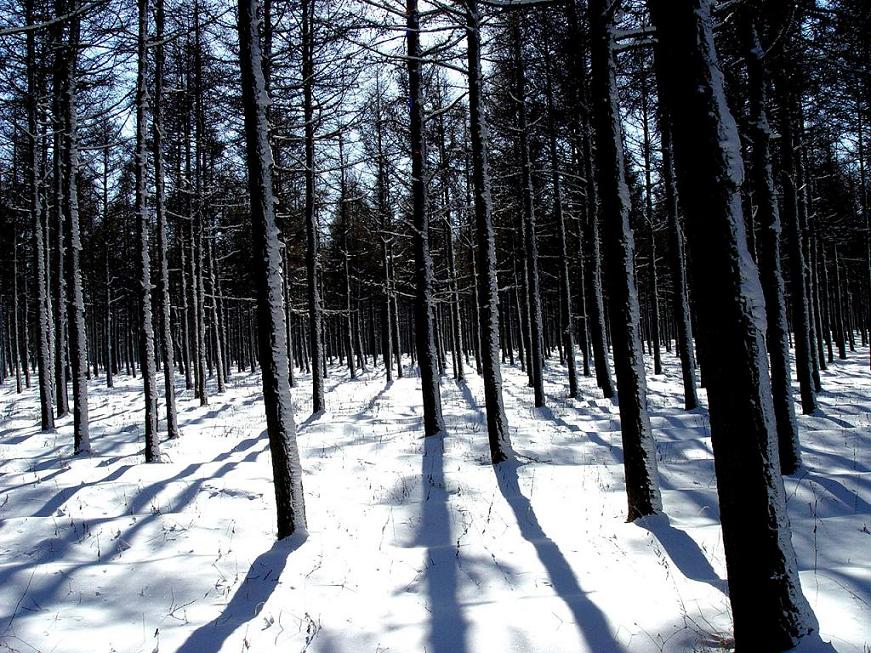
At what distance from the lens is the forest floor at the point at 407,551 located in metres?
3.74

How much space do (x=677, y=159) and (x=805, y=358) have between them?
10.2 metres

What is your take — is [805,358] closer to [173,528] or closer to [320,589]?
[320,589]

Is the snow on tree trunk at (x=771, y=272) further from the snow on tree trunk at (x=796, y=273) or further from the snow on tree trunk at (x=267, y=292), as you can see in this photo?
the snow on tree trunk at (x=267, y=292)

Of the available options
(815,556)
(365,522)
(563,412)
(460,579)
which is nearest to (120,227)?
(563,412)

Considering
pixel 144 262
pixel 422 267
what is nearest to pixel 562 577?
pixel 422 267

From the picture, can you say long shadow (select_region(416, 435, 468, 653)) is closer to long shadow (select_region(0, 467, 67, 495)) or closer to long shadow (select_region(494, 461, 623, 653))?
long shadow (select_region(494, 461, 623, 653))

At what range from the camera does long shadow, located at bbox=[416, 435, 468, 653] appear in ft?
12.1

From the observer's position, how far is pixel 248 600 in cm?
440

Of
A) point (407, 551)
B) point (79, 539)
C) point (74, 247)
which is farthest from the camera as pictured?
point (74, 247)

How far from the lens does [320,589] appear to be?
15.1 ft

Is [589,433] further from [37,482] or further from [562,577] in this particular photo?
[37,482]

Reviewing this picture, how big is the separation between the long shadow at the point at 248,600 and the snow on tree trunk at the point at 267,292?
42 cm

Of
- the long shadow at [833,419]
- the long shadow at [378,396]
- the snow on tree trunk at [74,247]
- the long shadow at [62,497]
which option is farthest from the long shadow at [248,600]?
the long shadow at [833,419]

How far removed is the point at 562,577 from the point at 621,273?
340 cm
